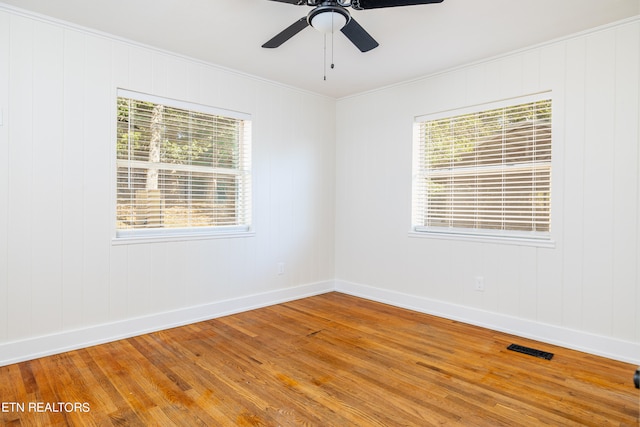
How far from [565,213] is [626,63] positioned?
1.21 meters

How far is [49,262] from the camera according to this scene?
2832mm

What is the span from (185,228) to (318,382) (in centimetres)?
205

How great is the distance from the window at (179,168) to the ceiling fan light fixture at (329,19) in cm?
186

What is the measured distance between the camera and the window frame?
3150 millimetres

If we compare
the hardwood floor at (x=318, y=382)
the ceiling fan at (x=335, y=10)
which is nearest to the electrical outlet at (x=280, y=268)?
the hardwood floor at (x=318, y=382)

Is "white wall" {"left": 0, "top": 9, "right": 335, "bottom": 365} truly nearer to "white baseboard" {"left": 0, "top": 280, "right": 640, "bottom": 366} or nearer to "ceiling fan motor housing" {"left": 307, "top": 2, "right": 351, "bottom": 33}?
"white baseboard" {"left": 0, "top": 280, "right": 640, "bottom": 366}

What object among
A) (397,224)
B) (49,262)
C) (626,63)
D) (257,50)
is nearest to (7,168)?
(49,262)

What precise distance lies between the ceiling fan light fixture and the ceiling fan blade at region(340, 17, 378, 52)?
92mm

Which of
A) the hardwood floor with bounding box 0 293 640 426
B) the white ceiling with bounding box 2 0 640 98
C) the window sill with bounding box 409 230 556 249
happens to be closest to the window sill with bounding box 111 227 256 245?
the hardwood floor with bounding box 0 293 640 426

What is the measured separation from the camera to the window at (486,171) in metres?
3.26

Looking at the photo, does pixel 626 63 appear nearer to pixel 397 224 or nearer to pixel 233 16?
pixel 397 224

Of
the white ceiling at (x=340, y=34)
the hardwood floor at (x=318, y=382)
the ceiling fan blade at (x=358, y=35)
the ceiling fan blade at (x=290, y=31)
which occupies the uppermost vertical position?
the white ceiling at (x=340, y=34)

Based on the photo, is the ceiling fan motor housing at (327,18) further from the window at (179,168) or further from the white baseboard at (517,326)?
the white baseboard at (517,326)

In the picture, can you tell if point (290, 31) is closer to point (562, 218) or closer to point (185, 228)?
point (185, 228)
